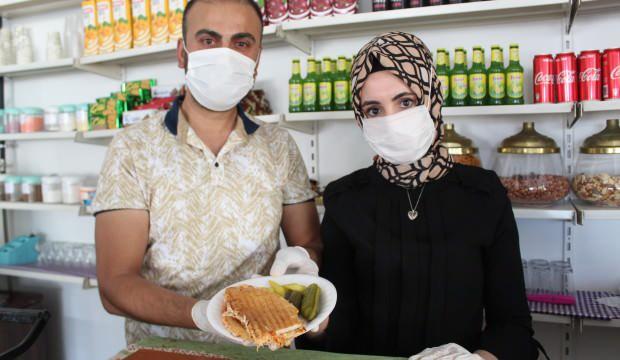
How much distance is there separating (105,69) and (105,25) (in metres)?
0.32

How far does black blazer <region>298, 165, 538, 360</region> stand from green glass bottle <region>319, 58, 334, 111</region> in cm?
87

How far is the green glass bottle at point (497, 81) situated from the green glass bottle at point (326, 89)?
643 mm

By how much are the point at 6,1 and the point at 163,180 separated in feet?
7.78

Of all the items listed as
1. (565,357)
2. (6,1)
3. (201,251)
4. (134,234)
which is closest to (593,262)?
(565,357)

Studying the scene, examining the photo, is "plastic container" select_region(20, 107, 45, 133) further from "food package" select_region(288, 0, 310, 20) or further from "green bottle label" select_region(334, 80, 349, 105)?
"green bottle label" select_region(334, 80, 349, 105)

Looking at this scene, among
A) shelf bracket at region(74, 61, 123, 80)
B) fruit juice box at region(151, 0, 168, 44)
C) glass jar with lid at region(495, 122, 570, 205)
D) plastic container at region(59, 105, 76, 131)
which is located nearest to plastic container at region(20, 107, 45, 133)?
plastic container at region(59, 105, 76, 131)

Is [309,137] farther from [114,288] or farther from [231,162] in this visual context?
[114,288]

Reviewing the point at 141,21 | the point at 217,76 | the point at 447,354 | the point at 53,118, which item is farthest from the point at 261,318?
the point at 53,118

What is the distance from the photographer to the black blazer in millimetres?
1287

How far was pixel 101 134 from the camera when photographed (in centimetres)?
269

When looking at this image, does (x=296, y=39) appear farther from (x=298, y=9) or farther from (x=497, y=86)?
(x=497, y=86)

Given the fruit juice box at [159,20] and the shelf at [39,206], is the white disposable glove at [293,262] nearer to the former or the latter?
the fruit juice box at [159,20]

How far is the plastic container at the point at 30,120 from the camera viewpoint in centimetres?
299

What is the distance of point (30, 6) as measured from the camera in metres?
3.20
